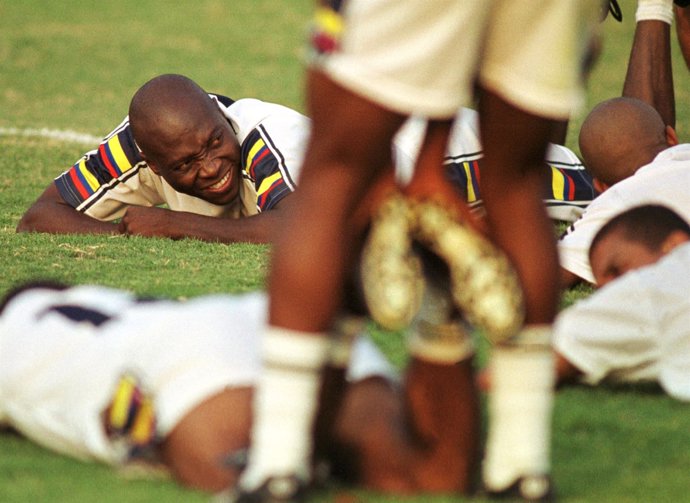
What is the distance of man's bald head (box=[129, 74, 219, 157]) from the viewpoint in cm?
532

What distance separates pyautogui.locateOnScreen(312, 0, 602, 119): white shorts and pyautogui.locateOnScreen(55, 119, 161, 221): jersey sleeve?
357cm

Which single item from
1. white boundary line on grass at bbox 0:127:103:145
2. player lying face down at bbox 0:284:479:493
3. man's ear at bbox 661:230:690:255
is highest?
player lying face down at bbox 0:284:479:493

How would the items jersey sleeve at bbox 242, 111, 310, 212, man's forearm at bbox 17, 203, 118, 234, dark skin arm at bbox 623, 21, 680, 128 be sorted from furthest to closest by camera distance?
dark skin arm at bbox 623, 21, 680, 128 < man's forearm at bbox 17, 203, 118, 234 < jersey sleeve at bbox 242, 111, 310, 212

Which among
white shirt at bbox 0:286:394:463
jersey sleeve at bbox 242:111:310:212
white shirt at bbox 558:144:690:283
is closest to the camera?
white shirt at bbox 0:286:394:463

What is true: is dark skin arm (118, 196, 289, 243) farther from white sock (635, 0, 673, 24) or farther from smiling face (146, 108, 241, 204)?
white sock (635, 0, 673, 24)

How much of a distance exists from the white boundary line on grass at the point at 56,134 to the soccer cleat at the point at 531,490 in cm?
597

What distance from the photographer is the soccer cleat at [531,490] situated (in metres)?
2.24

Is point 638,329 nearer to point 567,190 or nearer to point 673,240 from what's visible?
point 673,240

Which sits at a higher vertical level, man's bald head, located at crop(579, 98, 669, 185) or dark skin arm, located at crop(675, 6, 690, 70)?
man's bald head, located at crop(579, 98, 669, 185)

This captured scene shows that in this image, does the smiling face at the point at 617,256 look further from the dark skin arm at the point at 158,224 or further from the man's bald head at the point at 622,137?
the dark skin arm at the point at 158,224

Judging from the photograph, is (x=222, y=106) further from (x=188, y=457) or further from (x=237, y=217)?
(x=188, y=457)

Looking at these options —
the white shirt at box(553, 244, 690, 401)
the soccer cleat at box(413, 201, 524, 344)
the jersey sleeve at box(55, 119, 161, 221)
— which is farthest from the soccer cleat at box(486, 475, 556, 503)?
the jersey sleeve at box(55, 119, 161, 221)

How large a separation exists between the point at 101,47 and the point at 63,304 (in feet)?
33.6

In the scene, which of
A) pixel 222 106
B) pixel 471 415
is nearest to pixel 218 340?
pixel 471 415
